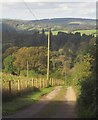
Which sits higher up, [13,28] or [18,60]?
[13,28]

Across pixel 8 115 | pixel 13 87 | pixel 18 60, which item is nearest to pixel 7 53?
pixel 18 60

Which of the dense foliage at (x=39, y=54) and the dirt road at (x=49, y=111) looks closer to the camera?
the dirt road at (x=49, y=111)

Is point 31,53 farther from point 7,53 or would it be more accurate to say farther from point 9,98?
point 9,98

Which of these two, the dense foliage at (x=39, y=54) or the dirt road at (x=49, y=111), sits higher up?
the dense foliage at (x=39, y=54)

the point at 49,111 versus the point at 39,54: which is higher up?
the point at 39,54

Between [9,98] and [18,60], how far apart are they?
47.8 meters

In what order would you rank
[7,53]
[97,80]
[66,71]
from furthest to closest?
[66,71]
[7,53]
[97,80]

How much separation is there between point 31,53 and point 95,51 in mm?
57746

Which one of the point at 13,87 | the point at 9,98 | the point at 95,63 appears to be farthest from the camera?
the point at 13,87

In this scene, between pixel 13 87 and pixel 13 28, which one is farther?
pixel 13 28

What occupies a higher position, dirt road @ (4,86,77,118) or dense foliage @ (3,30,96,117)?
dense foliage @ (3,30,96,117)

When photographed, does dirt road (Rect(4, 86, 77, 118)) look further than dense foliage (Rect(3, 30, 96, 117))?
No

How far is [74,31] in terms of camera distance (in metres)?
69.1

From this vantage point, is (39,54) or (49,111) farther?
(39,54)
